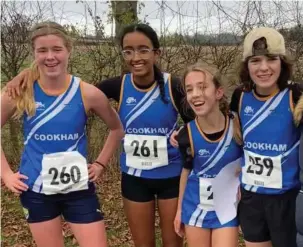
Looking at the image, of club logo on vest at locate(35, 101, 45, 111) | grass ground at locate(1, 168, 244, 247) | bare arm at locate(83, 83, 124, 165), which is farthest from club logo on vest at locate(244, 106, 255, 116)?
grass ground at locate(1, 168, 244, 247)

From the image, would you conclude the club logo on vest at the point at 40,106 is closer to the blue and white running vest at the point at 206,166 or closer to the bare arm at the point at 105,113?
the bare arm at the point at 105,113

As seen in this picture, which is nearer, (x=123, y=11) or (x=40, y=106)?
(x=40, y=106)

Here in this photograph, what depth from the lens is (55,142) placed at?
3.10 m

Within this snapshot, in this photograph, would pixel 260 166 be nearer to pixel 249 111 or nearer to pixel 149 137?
pixel 249 111

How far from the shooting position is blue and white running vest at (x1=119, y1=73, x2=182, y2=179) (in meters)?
3.43

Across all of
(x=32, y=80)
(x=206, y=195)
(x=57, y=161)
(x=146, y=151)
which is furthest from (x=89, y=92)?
(x=206, y=195)

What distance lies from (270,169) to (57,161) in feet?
4.35

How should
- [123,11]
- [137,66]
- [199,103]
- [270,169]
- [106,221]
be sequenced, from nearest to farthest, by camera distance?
[270,169] → [199,103] → [137,66] → [106,221] → [123,11]

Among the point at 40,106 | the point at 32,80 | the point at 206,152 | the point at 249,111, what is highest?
the point at 32,80

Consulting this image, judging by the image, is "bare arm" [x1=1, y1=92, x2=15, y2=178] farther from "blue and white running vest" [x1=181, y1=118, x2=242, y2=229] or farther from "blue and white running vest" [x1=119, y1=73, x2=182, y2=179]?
"blue and white running vest" [x1=181, y1=118, x2=242, y2=229]

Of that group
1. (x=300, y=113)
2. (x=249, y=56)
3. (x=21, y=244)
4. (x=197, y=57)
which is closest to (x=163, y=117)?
(x=249, y=56)

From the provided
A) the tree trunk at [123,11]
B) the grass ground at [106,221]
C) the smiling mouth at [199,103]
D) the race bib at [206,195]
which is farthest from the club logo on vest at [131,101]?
the tree trunk at [123,11]

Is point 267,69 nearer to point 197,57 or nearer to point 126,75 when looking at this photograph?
point 126,75

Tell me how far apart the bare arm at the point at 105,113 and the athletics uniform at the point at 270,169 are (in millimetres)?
900
